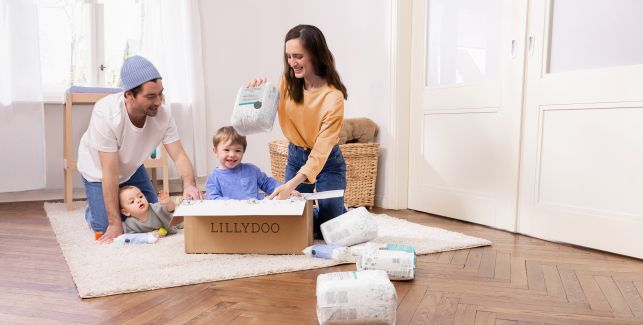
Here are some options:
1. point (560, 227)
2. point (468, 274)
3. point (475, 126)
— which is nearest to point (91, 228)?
point (468, 274)

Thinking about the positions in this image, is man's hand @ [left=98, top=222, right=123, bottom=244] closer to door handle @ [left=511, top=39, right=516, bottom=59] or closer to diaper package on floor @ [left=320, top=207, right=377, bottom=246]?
diaper package on floor @ [left=320, top=207, right=377, bottom=246]

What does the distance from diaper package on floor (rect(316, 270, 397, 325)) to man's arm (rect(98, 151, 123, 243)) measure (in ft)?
3.75

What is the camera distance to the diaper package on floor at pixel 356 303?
1147 mm

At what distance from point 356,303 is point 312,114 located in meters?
0.95

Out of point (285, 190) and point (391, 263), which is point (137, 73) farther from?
point (391, 263)

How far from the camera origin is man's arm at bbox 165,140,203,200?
76.2 inches

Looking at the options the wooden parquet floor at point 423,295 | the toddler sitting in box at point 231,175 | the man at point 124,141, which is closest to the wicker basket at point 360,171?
the toddler sitting in box at point 231,175

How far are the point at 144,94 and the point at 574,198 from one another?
64.5 inches

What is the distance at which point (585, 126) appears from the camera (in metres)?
1.97

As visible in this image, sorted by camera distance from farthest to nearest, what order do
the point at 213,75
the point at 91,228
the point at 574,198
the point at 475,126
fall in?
the point at 213,75 → the point at 475,126 → the point at 91,228 → the point at 574,198

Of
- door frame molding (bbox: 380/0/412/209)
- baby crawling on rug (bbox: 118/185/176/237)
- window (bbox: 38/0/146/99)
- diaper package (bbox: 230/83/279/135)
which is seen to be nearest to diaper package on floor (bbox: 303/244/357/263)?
diaper package (bbox: 230/83/279/135)

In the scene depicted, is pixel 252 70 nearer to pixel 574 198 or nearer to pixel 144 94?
pixel 144 94

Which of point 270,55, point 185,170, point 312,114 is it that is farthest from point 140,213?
point 270,55

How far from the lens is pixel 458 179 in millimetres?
2559
